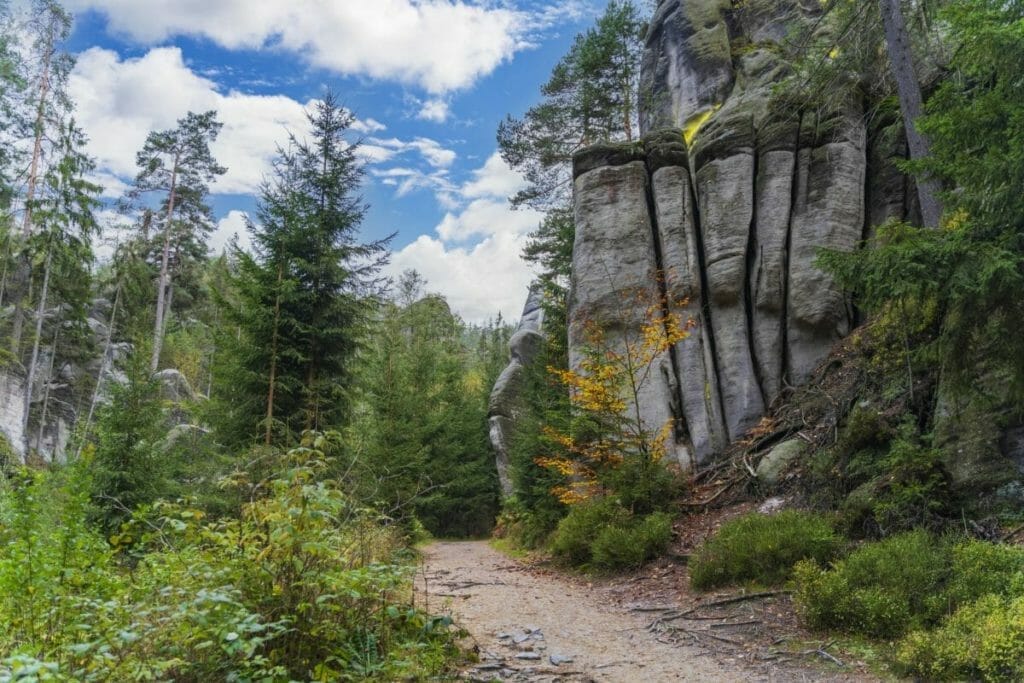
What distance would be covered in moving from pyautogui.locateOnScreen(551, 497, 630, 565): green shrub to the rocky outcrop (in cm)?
1257

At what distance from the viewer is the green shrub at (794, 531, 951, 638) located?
17.4 ft

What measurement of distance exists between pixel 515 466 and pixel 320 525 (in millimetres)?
12501

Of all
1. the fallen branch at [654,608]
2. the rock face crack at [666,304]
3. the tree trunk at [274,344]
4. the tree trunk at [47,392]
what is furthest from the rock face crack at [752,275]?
the tree trunk at [47,392]

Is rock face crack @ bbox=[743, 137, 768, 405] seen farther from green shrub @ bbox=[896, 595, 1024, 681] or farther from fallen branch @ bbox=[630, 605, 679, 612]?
green shrub @ bbox=[896, 595, 1024, 681]

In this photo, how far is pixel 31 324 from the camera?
27.5 m

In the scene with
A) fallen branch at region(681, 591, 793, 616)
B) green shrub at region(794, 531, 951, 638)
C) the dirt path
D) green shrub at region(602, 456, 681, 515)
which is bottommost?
the dirt path

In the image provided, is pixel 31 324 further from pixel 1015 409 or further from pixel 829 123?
pixel 1015 409

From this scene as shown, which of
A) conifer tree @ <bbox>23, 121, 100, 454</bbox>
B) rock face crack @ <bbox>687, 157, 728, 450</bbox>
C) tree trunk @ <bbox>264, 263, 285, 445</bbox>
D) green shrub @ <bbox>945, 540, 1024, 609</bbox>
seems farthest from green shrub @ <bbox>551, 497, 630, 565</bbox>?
conifer tree @ <bbox>23, 121, 100, 454</bbox>

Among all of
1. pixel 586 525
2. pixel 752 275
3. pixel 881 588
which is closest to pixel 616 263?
pixel 752 275

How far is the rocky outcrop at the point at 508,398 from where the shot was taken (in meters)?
24.5

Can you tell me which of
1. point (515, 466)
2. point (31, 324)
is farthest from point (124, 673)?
point (31, 324)

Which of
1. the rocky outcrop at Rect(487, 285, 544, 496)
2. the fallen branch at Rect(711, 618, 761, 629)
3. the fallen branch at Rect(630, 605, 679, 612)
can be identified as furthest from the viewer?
the rocky outcrop at Rect(487, 285, 544, 496)

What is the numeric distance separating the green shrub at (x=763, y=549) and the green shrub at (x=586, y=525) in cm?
250

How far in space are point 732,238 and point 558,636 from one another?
10.5m
